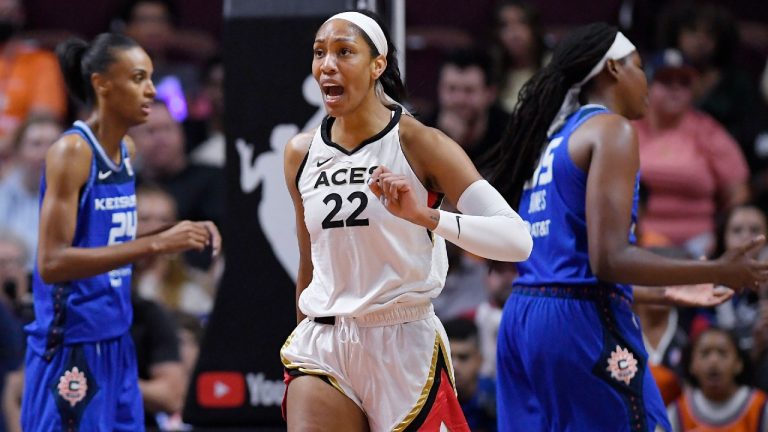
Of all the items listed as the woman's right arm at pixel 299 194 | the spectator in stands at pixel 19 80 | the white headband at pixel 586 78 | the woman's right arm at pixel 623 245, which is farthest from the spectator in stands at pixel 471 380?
the spectator in stands at pixel 19 80

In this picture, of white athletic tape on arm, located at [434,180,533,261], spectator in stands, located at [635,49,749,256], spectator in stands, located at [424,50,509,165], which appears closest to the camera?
white athletic tape on arm, located at [434,180,533,261]

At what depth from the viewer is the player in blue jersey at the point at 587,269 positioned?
4.84 m

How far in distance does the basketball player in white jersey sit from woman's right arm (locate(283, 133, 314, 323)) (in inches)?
4.5

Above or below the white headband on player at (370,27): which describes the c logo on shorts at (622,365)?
below

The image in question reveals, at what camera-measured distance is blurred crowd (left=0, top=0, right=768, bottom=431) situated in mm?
7312

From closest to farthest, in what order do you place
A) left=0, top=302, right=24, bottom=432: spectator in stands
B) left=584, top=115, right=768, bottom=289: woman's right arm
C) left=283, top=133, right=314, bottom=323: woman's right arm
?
1. left=283, top=133, right=314, bottom=323: woman's right arm
2. left=584, top=115, right=768, bottom=289: woman's right arm
3. left=0, top=302, right=24, bottom=432: spectator in stands

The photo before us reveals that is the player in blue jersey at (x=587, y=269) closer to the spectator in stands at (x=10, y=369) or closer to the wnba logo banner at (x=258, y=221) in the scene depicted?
the wnba logo banner at (x=258, y=221)

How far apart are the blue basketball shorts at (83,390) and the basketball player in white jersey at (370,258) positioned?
1383 millimetres

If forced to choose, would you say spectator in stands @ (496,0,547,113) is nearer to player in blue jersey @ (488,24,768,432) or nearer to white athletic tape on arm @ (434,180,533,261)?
player in blue jersey @ (488,24,768,432)

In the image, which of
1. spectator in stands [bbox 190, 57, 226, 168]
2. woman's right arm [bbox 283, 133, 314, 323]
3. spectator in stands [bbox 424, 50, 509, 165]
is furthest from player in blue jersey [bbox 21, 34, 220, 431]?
spectator in stands [bbox 190, 57, 226, 168]

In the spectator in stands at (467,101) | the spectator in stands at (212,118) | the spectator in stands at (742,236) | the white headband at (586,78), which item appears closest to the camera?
the white headband at (586,78)

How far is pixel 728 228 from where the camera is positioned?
7.96 metres

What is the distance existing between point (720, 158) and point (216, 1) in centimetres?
460

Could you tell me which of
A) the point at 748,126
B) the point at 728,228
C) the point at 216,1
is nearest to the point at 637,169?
the point at 728,228
